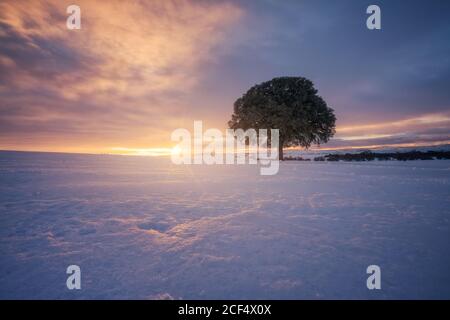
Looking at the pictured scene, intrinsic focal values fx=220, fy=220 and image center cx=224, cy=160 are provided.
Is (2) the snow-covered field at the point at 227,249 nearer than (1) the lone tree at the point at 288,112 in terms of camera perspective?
Yes

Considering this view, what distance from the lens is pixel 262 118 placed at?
2441cm

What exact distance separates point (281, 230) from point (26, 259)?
3696mm

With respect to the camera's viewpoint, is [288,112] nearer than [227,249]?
No

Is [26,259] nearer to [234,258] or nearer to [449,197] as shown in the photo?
[234,258]

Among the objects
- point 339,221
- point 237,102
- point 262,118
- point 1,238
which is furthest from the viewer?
point 237,102

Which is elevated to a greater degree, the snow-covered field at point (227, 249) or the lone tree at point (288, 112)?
the lone tree at point (288, 112)

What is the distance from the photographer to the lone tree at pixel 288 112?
78.2 ft

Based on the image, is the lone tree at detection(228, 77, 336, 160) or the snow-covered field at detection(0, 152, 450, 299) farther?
the lone tree at detection(228, 77, 336, 160)

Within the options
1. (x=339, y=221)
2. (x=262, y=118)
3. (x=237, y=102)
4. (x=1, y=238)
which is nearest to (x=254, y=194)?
(x=339, y=221)

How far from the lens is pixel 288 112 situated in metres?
23.3

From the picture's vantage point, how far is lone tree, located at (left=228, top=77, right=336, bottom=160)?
2384cm

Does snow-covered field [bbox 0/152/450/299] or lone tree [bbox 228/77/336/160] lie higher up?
lone tree [bbox 228/77/336/160]

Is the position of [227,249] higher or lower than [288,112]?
lower
